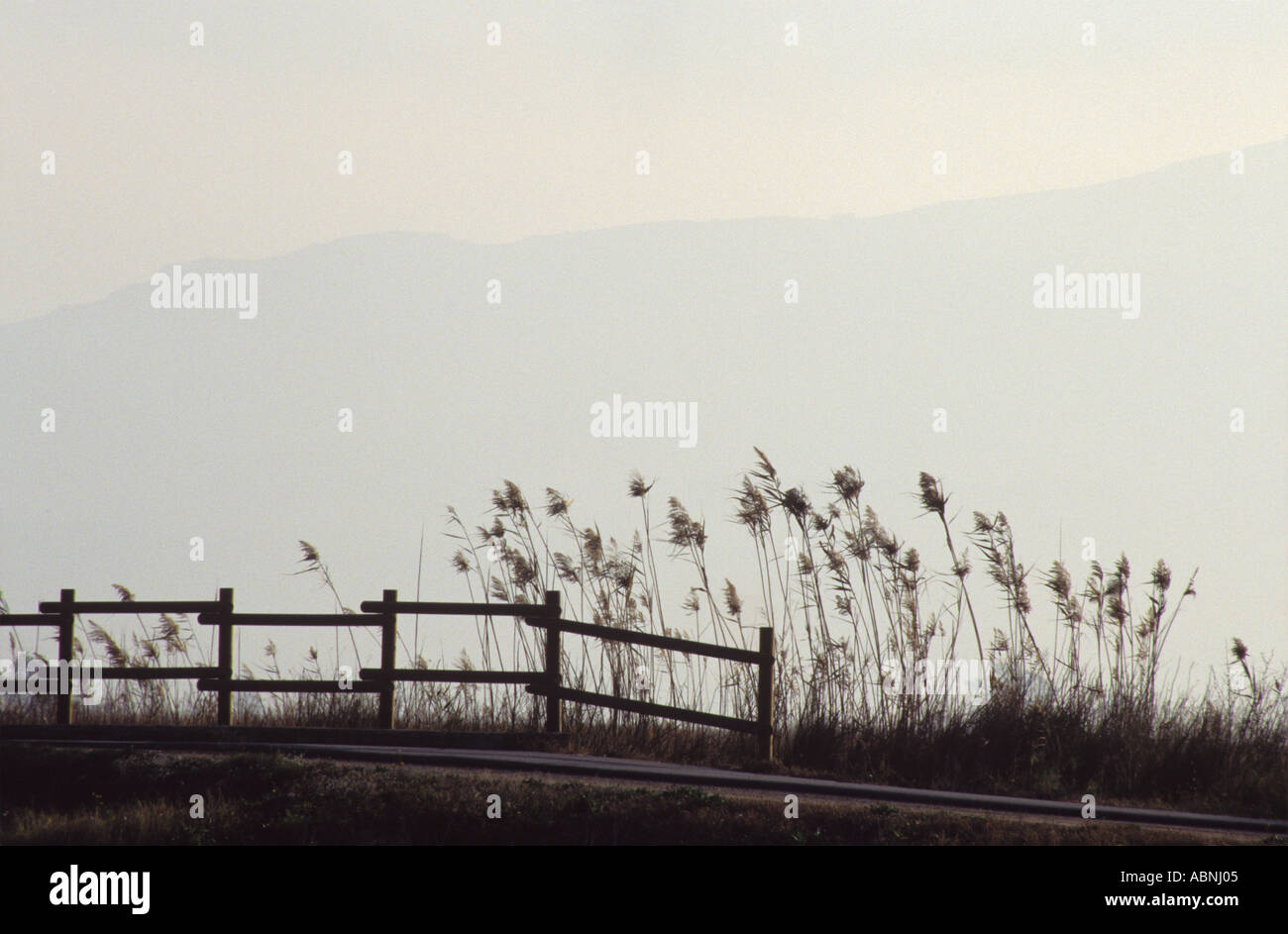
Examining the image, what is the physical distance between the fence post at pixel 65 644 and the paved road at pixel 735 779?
265 centimetres

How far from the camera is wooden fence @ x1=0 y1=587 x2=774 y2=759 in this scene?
16.4 meters

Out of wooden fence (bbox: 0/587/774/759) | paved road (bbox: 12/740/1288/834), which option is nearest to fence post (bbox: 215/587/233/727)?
wooden fence (bbox: 0/587/774/759)

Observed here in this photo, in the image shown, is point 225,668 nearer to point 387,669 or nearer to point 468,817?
point 387,669

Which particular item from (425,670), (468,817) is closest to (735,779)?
(468,817)

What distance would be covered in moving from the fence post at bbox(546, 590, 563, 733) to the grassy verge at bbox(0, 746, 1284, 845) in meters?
3.18

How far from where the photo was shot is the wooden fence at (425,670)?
1642 cm

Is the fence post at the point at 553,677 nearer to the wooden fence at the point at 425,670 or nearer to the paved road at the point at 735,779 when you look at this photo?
the wooden fence at the point at 425,670

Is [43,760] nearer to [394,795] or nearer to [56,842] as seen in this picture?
[56,842]

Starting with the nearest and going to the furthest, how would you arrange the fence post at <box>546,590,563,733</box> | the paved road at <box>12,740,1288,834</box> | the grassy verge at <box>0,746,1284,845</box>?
the grassy verge at <box>0,746,1284,845</box> < the paved road at <box>12,740,1288,834</box> < the fence post at <box>546,590,563,733</box>

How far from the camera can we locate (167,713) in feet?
59.8

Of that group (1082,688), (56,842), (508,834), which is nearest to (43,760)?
(56,842)

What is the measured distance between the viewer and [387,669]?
677 inches

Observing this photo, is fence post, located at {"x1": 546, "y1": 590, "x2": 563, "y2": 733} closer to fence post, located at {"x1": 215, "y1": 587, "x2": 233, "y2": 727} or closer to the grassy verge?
the grassy verge
